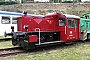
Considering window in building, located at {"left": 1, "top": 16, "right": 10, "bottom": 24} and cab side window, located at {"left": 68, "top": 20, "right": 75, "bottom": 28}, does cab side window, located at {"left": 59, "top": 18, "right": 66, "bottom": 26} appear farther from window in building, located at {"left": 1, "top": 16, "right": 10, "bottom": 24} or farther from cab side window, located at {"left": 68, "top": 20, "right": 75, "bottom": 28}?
window in building, located at {"left": 1, "top": 16, "right": 10, "bottom": 24}

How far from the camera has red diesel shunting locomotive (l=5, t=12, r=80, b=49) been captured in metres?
10.3

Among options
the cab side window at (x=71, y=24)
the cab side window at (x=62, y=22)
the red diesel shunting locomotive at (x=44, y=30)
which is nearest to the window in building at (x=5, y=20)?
the red diesel shunting locomotive at (x=44, y=30)

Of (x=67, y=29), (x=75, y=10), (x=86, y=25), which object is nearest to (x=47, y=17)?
(x=67, y=29)

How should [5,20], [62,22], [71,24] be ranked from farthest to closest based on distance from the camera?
1. [5,20]
2. [71,24]
3. [62,22]

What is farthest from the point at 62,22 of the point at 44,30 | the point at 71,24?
the point at 44,30

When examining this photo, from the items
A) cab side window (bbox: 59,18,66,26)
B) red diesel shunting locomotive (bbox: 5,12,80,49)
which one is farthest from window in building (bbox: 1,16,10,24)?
cab side window (bbox: 59,18,66,26)

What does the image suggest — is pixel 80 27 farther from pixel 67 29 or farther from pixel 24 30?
pixel 24 30

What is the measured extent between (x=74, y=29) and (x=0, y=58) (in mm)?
5988

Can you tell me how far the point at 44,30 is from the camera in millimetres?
11602

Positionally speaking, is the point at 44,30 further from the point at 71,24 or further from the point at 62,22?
the point at 71,24

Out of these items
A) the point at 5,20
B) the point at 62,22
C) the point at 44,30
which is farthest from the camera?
the point at 5,20

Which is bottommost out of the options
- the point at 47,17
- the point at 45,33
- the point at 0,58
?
the point at 0,58

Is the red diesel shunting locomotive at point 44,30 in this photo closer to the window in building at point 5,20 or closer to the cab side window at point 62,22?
the cab side window at point 62,22

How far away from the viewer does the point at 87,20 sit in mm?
15422
